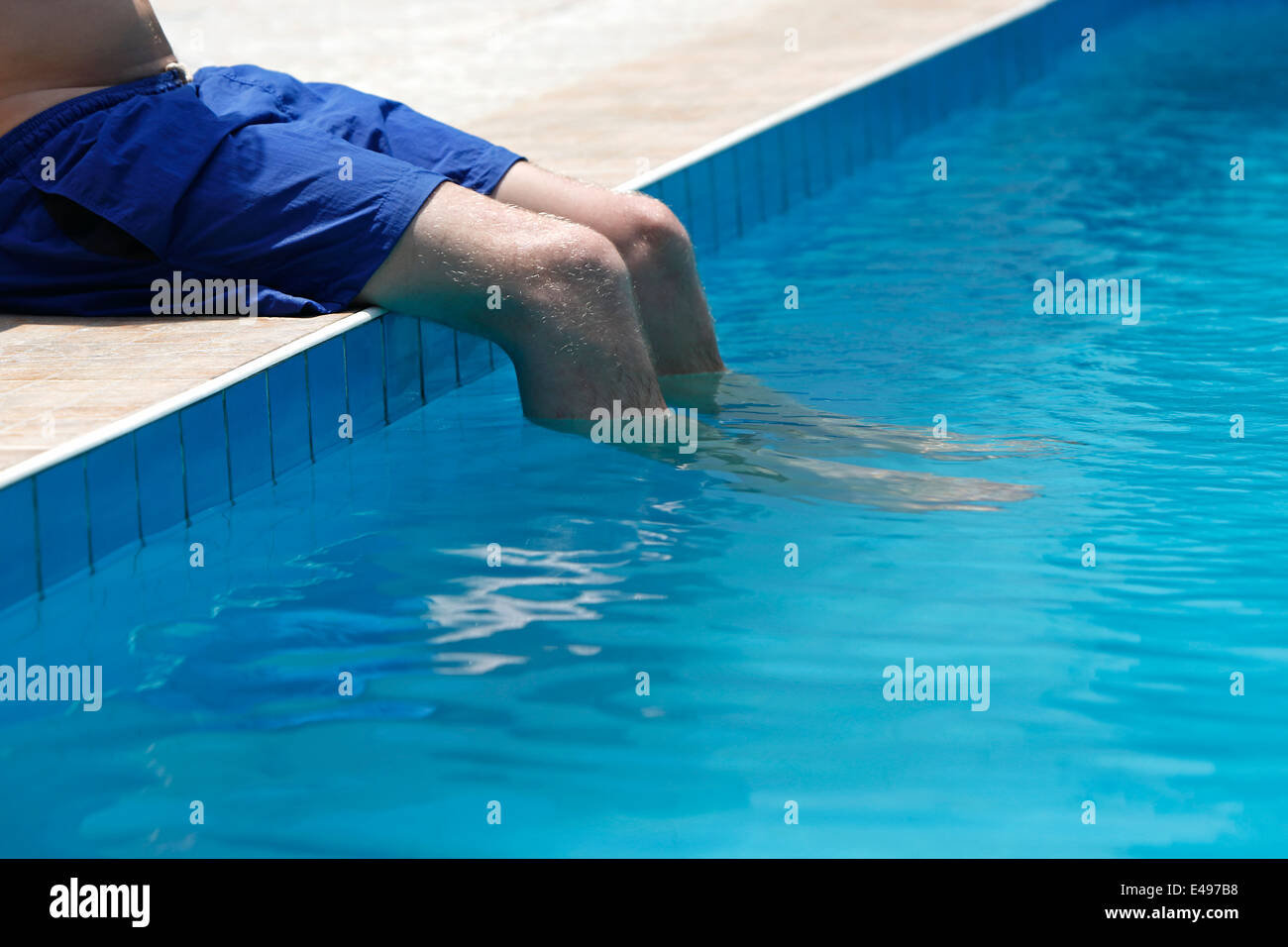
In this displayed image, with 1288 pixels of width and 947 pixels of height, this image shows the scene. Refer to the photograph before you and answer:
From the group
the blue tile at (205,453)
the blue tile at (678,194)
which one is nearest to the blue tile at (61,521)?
the blue tile at (205,453)

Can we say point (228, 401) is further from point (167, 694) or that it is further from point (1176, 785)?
point (1176, 785)

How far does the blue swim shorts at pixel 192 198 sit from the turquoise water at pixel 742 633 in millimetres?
395

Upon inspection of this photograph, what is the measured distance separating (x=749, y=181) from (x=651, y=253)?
6.25 ft

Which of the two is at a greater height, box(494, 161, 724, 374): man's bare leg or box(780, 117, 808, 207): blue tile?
box(780, 117, 808, 207): blue tile

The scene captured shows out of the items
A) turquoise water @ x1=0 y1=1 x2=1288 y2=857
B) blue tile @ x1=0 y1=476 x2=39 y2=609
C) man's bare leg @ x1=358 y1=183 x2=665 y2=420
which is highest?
man's bare leg @ x1=358 y1=183 x2=665 y2=420

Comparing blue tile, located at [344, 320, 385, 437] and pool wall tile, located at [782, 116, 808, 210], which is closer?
blue tile, located at [344, 320, 385, 437]

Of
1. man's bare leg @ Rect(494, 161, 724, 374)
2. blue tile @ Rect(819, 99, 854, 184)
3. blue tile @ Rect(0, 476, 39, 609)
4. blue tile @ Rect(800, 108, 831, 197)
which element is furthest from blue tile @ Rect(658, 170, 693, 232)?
blue tile @ Rect(0, 476, 39, 609)

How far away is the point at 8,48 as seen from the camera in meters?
2.92

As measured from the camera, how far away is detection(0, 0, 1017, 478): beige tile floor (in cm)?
276

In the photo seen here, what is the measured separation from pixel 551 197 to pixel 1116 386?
1202mm

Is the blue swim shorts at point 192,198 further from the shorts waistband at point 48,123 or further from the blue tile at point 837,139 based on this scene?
the blue tile at point 837,139

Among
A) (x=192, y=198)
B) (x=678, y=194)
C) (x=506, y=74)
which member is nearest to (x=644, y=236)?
(x=192, y=198)

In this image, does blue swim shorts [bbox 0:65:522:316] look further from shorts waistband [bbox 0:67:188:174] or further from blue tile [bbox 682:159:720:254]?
blue tile [bbox 682:159:720:254]

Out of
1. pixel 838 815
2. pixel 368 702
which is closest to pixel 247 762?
pixel 368 702
